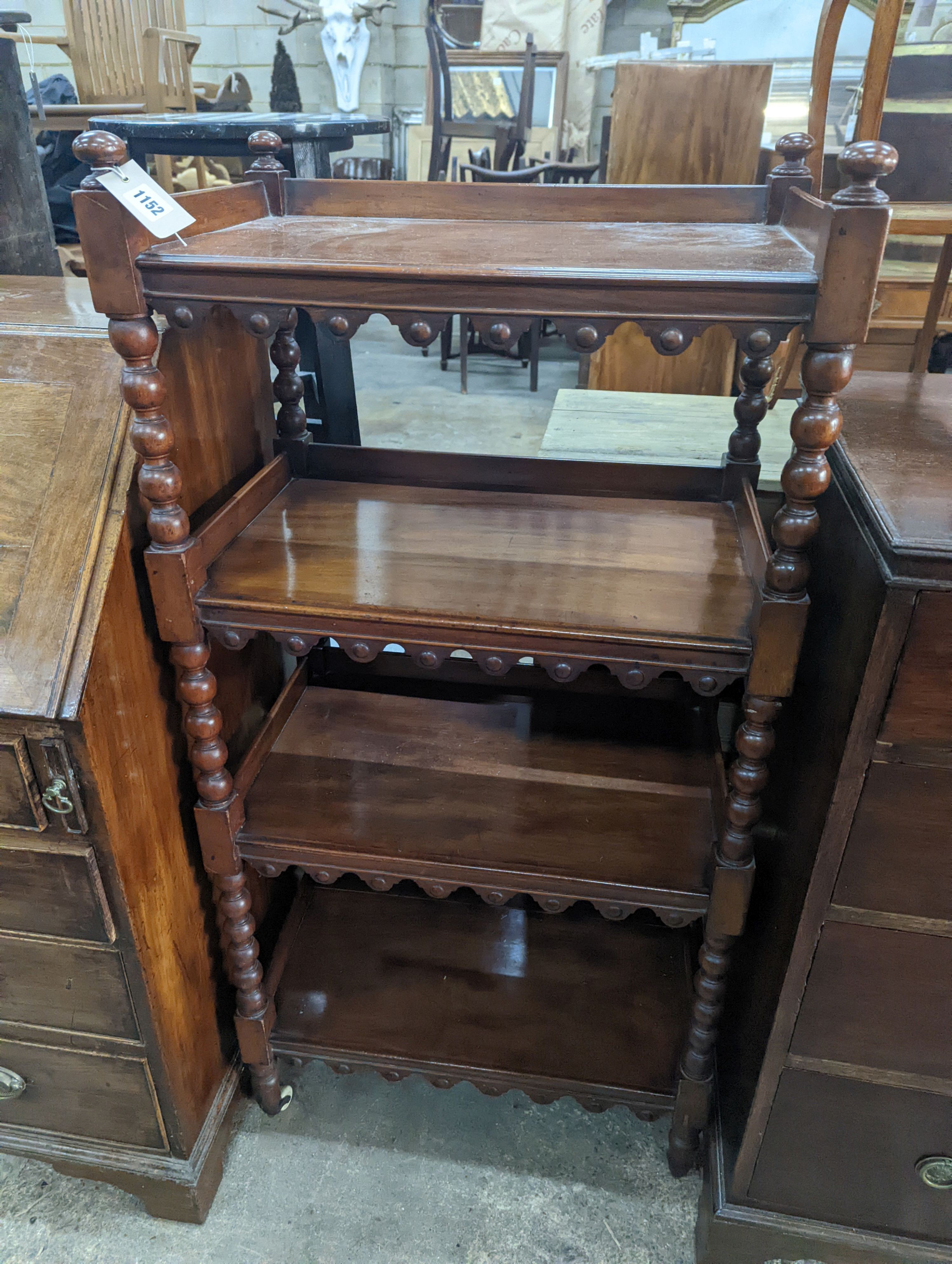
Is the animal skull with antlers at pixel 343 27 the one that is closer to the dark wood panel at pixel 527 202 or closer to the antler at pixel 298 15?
the antler at pixel 298 15

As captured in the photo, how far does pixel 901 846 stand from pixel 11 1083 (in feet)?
4.10

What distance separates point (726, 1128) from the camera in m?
1.23

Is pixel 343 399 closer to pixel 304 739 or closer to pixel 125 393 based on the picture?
pixel 304 739

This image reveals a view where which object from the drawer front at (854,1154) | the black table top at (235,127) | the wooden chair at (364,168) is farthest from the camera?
the wooden chair at (364,168)

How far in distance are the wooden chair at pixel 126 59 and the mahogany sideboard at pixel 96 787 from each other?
3.40m

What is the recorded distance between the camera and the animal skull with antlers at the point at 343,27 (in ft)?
23.9

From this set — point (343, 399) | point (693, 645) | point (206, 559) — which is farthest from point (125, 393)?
point (343, 399)

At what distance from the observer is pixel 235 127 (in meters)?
1.72

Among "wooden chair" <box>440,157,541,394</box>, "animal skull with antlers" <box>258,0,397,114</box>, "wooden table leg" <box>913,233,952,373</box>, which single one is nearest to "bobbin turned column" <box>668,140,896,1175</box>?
"wooden table leg" <box>913,233,952,373</box>

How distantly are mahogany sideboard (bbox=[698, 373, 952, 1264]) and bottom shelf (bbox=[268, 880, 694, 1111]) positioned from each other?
16 centimetres

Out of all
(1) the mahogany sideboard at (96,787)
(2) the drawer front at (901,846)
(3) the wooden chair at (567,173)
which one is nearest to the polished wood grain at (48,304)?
(1) the mahogany sideboard at (96,787)

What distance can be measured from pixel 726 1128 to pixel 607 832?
1.59ft

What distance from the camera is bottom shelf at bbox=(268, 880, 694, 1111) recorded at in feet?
4.30

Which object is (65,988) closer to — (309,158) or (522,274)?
(522,274)
